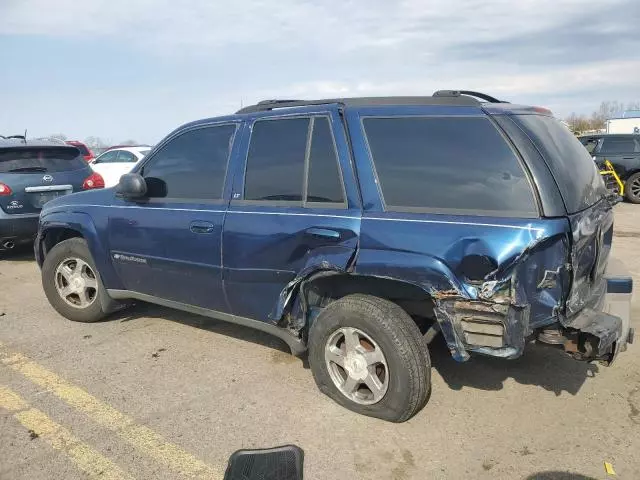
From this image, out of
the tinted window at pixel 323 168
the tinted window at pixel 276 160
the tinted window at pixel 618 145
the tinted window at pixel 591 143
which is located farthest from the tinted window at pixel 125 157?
the tinted window at pixel 618 145

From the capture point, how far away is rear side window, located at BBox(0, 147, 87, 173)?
24.3 feet

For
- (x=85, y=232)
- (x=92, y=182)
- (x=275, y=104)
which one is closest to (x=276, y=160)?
(x=275, y=104)

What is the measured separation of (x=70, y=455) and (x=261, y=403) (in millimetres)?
1124

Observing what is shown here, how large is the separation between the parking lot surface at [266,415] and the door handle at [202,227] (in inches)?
40.6

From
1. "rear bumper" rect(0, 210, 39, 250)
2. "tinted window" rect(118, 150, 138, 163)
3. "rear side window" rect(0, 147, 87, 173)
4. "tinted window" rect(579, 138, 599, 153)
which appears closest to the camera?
"rear bumper" rect(0, 210, 39, 250)

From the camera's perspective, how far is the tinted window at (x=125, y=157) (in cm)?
1364

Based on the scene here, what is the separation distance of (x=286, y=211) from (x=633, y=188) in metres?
13.5

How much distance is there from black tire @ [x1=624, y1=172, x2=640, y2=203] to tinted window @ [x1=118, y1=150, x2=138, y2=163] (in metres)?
12.6

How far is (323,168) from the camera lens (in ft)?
11.2

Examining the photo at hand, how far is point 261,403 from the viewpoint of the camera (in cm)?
348

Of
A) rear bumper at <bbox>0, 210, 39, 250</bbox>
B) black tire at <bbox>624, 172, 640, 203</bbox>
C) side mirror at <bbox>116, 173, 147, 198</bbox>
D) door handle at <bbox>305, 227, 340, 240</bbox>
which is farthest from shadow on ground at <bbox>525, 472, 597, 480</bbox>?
black tire at <bbox>624, 172, 640, 203</bbox>

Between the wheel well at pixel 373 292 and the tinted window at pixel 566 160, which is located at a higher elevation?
the tinted window at pixel 566 160

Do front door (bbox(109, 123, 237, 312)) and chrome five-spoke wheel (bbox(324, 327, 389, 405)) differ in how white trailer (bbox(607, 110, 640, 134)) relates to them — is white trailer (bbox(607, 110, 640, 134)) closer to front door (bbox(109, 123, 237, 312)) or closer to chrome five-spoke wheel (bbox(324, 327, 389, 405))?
front door (bbox(109, 123, 237, 312))

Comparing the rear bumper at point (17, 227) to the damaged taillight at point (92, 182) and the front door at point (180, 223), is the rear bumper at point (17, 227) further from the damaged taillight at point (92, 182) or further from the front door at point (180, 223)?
the front door at point (180, 223)
